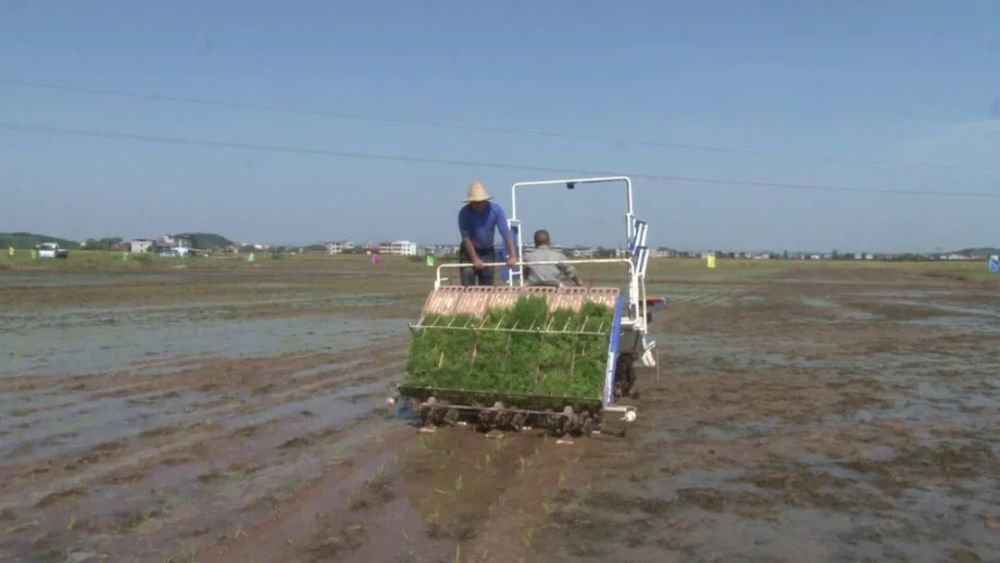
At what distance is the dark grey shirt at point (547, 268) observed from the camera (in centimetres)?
937

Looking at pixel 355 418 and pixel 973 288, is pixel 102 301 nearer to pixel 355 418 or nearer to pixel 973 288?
pixel 355 418

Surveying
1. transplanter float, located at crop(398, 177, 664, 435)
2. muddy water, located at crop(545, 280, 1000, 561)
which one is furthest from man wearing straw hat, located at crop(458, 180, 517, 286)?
muddy water, located at crop(545, 280, 1000, 561)

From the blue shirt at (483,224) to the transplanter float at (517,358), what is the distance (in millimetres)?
1223

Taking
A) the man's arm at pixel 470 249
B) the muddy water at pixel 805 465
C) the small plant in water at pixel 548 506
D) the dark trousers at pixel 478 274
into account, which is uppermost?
the man's arm at pixel 470 249

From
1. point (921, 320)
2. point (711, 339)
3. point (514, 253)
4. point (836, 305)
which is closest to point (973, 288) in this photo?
point (836, 305)

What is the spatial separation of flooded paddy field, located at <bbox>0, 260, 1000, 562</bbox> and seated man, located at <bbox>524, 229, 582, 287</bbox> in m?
1.66

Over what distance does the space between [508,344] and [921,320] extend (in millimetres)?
17403

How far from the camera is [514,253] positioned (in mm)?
9727

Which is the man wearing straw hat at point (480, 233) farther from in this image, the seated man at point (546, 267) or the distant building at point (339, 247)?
the distant building at point (339, 247)

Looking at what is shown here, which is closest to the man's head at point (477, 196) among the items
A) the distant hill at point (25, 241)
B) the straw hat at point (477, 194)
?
the straw hat at point (477, 194)

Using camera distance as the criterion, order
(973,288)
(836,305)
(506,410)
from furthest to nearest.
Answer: (973,288) → (836,305) → (506,410)

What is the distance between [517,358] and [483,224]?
7.61ft

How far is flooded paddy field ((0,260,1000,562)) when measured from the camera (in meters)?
5.05

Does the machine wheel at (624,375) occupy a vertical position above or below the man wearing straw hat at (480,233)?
below
